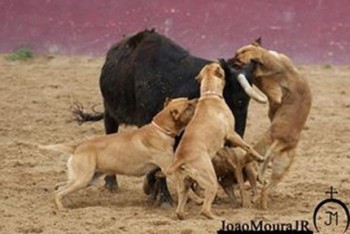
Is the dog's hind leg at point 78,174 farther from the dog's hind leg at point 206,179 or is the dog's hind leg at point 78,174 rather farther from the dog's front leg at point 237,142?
the dog's front leg at point 237,142

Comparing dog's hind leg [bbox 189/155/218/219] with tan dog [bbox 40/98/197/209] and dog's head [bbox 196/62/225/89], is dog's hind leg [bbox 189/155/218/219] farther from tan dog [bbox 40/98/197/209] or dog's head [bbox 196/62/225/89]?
dog's head [bbox 196/62/225/89]

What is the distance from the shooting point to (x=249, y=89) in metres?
8.05

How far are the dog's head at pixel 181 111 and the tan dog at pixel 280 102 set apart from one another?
511mm

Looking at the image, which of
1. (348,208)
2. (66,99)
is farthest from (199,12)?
(348,208)

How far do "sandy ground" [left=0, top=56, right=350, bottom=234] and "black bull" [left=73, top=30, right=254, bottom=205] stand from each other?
560 mm

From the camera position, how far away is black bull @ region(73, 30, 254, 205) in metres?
8.45

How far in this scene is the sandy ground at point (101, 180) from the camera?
769 centimetres

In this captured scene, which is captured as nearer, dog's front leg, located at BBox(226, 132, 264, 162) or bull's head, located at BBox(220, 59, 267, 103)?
dog's front leg, located at BBox(226, 132, 264, 162)

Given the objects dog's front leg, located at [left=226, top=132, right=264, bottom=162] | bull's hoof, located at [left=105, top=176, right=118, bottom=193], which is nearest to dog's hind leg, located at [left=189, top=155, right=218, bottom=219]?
dog's front leg, located at [left=226, top=132, right=264, bottom=162]

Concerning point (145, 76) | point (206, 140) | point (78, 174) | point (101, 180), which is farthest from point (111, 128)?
point (206, 140)

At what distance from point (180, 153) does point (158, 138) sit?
46 centimetres

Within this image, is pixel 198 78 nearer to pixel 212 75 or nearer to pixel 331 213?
pixel 212 75

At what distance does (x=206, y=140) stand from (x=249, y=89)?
57cm

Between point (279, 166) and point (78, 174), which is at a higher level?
point (279, 166)
